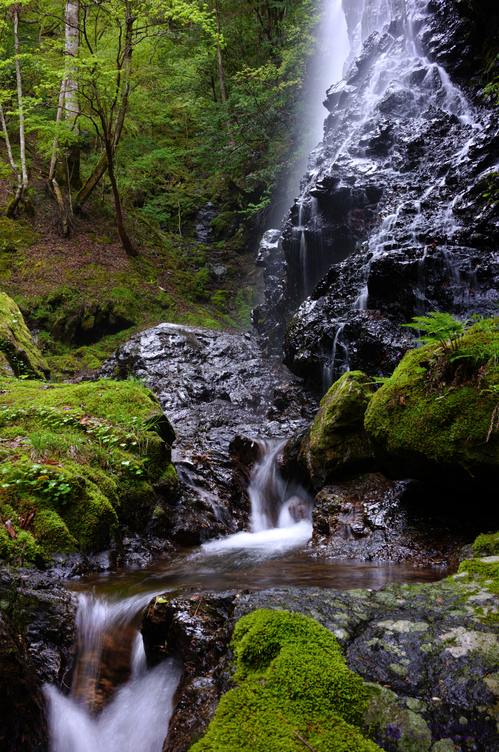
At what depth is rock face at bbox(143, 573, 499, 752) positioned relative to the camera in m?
1.47

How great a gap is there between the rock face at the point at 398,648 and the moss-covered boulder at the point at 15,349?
6181 mm

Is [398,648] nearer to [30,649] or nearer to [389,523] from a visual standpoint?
[30,649]

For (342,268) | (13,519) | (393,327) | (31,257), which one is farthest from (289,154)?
(13,519)

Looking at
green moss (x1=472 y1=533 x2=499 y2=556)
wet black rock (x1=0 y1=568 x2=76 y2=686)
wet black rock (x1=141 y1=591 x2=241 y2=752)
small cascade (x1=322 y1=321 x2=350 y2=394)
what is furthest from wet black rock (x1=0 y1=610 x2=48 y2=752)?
small cascade (x1=322 y1=321 x2=350 y2=394)

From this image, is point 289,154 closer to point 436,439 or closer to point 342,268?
point 342,268

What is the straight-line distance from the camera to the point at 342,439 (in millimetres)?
5809

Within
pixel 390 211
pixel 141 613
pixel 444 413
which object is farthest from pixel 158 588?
pixel 390 211

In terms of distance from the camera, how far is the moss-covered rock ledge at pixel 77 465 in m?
3.41

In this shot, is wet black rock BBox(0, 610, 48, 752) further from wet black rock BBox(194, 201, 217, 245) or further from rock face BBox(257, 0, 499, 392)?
wet black rock BBox(194, 201, 217, 245)

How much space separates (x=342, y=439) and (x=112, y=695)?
4178 millimetres

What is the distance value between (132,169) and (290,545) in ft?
56.6

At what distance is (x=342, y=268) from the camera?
9.92 metres

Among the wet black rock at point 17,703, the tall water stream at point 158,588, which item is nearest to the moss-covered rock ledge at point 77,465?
the tall water stream at point 158,588

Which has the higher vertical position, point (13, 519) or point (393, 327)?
point (393, 327)
